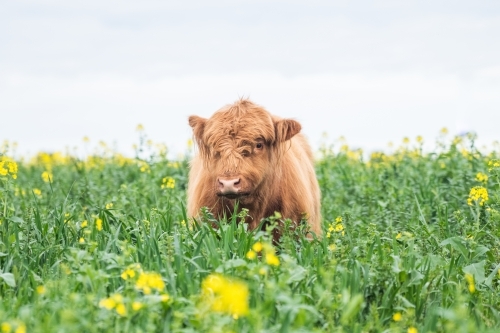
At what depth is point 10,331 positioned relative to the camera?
3.35 m

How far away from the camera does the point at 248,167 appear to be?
19.8ft

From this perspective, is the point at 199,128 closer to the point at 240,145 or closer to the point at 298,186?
the point at 240,145

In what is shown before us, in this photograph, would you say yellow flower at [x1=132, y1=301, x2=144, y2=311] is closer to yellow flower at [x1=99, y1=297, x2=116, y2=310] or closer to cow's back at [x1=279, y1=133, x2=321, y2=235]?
yellow flower at [x1=99, y1=297, x2=116, y2=310]

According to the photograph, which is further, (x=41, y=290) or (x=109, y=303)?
(x=41, y=290)

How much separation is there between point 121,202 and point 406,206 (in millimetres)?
2681

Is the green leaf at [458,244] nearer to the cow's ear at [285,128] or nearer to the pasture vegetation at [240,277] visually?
the pasture vegetation at [240,277]

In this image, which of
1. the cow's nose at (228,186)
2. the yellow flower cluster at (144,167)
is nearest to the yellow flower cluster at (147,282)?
the cow's nose at (228,186)

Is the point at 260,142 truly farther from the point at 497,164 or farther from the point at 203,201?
the point at 497,164

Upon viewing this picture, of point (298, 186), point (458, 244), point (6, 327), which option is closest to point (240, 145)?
point (298, 186)

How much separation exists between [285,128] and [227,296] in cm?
369

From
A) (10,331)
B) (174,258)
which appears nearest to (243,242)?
(174,258)

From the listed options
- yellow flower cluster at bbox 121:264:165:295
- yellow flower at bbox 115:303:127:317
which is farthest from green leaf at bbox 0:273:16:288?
yellow flower at bbox 115:303:127:317

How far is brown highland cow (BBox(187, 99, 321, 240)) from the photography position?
19.6 ft

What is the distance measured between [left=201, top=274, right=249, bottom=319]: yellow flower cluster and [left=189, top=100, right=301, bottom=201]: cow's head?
181cm
